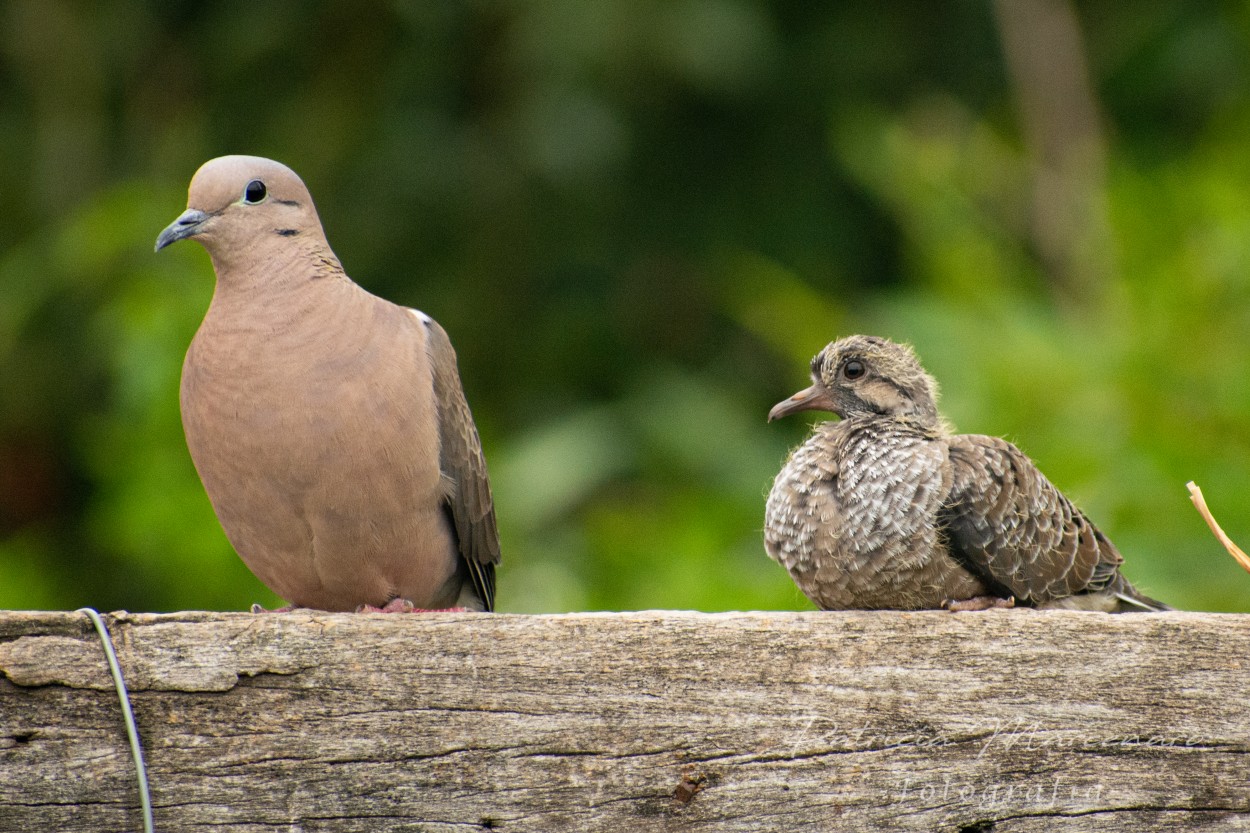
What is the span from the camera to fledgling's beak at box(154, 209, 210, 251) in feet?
8.64

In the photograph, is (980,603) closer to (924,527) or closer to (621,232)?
(924,527)

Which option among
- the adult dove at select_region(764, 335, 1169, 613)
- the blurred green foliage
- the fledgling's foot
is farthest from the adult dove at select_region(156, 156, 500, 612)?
the blurred green foliage

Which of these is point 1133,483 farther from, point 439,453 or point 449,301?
point 449,301

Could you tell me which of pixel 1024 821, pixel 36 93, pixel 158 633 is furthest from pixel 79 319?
pixel 1024 821

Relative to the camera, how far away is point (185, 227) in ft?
8.70

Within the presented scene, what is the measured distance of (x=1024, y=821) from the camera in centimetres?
A: 206

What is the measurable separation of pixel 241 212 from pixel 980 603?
58.2 inches

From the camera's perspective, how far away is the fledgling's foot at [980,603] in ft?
8.05

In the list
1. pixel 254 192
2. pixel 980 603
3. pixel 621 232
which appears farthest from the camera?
pixel 621 232

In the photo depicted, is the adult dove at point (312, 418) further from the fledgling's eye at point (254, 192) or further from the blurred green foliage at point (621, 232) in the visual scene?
the blurred green foliage at point (621, 232)

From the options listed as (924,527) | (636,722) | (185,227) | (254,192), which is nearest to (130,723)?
(636,722)

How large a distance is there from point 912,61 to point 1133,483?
118 inches

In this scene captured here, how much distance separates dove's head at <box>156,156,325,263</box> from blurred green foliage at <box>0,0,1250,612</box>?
92.7 inches

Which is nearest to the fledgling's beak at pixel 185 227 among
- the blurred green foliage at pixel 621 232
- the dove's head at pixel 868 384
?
the dove's head at pixel 868 384
